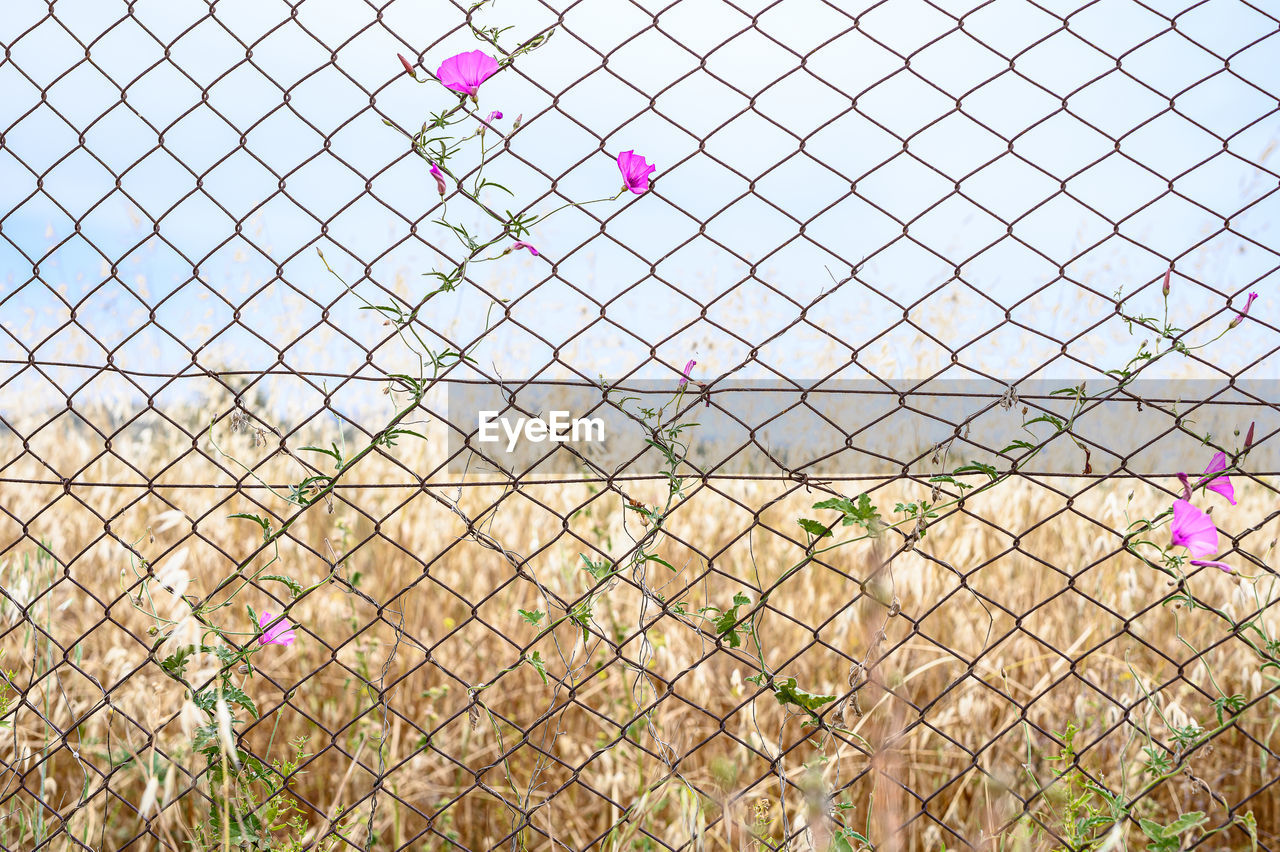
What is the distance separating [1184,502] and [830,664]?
1.00 metres

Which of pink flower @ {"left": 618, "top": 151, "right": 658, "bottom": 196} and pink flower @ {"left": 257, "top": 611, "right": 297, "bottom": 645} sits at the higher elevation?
pink flower @ {"left": 618, "top": 151, "right": 658, "bottom": 196}

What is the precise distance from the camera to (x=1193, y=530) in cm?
116

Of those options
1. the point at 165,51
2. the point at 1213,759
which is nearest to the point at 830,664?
the point at 1213,759

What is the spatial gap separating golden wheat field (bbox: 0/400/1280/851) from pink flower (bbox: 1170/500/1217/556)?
16cm

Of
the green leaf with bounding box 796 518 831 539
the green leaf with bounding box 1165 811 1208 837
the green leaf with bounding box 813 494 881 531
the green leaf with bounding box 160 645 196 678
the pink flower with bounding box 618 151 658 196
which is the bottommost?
the green leaf with bounding box 1165 811 1208 837

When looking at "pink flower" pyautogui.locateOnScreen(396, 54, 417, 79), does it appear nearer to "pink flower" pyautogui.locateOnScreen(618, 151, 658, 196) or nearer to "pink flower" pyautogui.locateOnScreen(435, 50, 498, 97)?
"pink flower" pyautogui.locateOnScreen(435, 50, 498, 97)

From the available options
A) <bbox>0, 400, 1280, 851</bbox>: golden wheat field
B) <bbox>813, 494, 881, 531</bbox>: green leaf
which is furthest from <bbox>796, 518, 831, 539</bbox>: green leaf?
<bbox>0, 400, 1280, 851</bbox>: golden wheat field

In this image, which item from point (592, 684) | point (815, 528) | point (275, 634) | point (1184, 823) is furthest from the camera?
point (592, 684)

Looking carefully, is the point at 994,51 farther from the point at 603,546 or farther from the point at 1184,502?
the point at 603,546

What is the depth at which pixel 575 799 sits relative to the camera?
1806 millimetres

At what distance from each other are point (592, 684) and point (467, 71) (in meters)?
1.24

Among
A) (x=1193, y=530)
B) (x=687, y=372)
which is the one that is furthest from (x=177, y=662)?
(x=1193, y=530)

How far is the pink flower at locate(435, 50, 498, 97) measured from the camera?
117 cm

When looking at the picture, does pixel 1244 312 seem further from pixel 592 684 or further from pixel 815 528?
pixel 592 684
